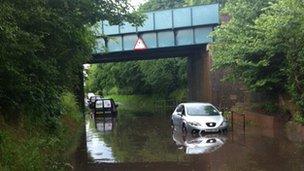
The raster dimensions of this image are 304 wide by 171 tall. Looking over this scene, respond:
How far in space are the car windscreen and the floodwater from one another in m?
1.21

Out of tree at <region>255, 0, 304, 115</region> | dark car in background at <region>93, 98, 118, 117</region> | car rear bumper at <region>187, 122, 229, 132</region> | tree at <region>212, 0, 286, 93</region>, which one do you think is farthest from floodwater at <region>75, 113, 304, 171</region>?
dark car in background at <region>93, 98, 118, 117</region>

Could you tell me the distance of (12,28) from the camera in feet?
37.3

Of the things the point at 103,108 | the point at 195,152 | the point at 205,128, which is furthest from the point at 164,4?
the point at 195,152

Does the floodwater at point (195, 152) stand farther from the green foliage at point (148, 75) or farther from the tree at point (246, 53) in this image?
the green foliage at point (148, 75)

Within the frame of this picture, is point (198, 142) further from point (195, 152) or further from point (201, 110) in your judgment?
point (201, 110)

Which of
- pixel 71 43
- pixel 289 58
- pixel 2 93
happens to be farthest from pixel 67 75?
pixel 289 58

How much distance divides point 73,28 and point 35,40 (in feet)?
11.2

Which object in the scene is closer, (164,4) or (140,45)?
(140,45)

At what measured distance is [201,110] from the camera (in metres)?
25.7

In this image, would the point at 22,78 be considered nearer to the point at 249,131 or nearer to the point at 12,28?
the point at 12,28

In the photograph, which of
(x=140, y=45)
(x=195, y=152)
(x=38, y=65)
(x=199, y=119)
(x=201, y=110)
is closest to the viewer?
(x=38, y=65)

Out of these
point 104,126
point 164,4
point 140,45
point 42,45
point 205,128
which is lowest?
point 104,126

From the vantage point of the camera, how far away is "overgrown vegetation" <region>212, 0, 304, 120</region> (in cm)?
2339

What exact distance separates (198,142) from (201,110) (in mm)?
5032
